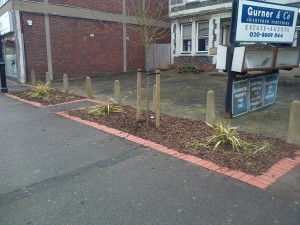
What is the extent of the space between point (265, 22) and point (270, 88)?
2.13m

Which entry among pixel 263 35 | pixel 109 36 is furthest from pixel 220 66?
pixel 109 36

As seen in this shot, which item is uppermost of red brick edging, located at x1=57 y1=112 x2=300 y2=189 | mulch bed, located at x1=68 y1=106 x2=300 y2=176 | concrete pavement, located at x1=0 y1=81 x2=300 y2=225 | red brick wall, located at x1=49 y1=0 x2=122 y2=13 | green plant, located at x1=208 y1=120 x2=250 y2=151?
red brick wall, located at x1=49 y1=0 x2=122 y2=13

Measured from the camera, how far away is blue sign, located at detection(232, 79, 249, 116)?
6723 millimetres

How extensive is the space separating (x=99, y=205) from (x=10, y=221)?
3.10 feet

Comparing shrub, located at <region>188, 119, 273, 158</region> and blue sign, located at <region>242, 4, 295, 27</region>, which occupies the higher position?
blue sign, located at <region>242, 4, 295, 27</region>

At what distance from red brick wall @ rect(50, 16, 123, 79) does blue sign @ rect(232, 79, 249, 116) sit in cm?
1302

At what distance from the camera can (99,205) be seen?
326 cm

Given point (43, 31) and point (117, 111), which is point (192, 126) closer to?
point (117, 111)

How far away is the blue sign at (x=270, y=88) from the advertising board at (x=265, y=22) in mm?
1042

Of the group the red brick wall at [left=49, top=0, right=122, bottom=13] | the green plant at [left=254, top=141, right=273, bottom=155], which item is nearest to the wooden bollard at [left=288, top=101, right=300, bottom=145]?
the green plant at [left=254, top=141, right=273, bottom=155]

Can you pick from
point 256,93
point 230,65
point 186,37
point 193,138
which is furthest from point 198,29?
point 193,138

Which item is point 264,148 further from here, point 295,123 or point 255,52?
point 255,52

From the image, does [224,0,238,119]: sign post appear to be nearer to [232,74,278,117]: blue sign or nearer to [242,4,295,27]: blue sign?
[232,74,278,117]: blue sign

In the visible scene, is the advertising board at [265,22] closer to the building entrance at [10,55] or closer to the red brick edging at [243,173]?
the red brick edging at [243,173]
